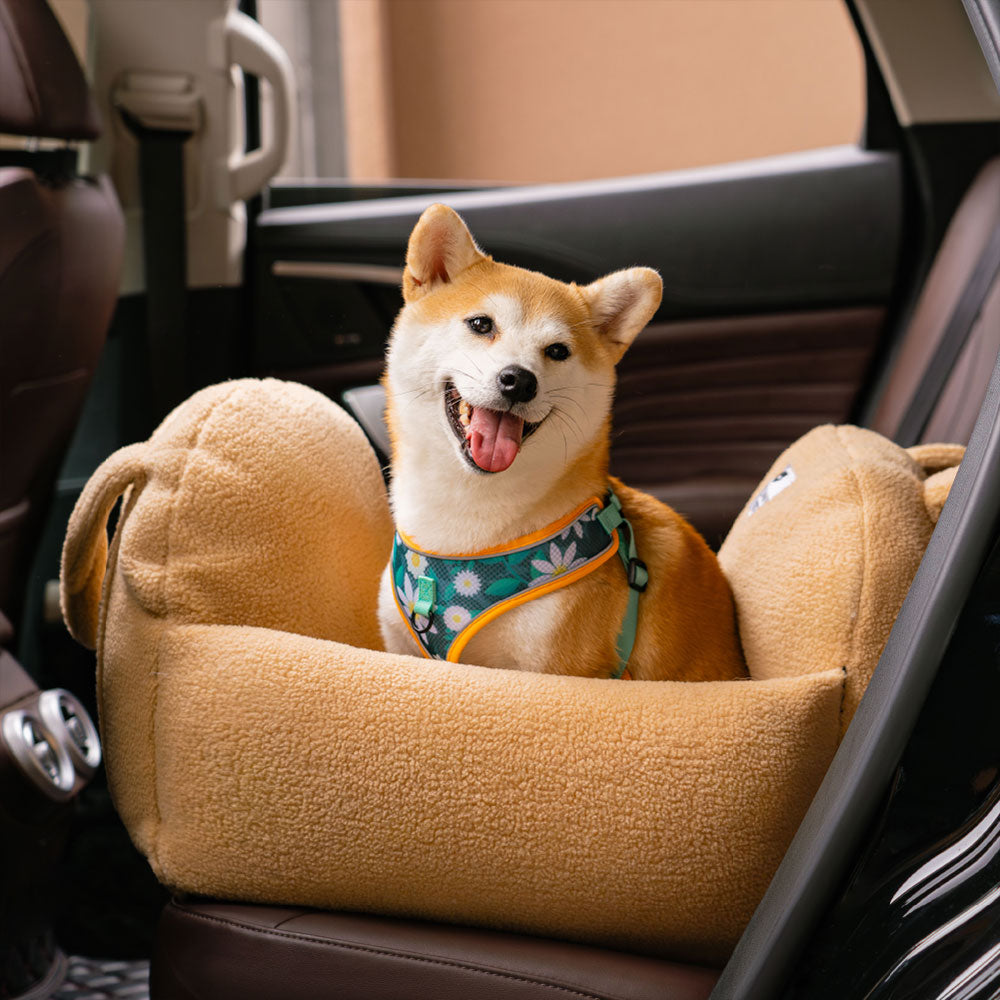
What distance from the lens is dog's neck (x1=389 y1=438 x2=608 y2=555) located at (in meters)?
0.68

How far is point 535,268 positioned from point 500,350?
17cm

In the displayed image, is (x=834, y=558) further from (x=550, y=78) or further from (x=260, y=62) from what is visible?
(x=260, y=62)

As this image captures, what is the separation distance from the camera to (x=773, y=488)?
0.80m

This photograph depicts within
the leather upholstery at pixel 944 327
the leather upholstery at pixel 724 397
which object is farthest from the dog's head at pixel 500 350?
the leather upholstery at pixel 944 327

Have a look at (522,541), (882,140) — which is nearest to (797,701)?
(522,541)

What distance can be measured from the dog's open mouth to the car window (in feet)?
0.94

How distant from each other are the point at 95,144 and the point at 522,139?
0.38m

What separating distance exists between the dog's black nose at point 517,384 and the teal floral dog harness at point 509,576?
0.38ft

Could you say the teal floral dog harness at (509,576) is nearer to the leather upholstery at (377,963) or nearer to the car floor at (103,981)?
the leather upholstery at (377,963)

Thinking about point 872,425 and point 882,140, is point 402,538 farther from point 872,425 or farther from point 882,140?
point 882,140

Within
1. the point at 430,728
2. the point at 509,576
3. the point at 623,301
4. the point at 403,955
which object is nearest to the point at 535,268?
the point at 623,301

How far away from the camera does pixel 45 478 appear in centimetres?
84

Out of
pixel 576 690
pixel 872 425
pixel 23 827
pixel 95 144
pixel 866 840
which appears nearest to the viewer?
pixel 866 840

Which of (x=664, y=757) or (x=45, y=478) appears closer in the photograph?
(x=664, y=757)
